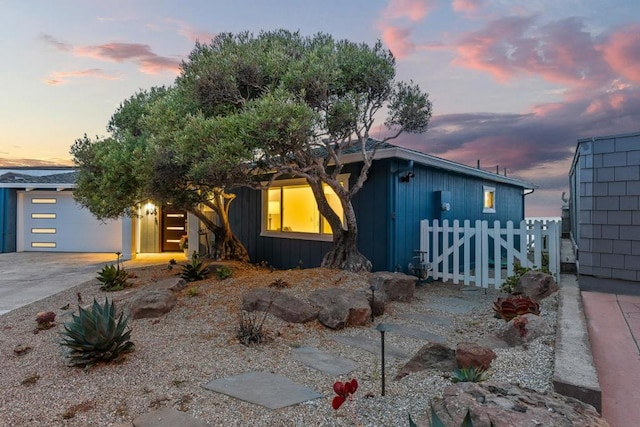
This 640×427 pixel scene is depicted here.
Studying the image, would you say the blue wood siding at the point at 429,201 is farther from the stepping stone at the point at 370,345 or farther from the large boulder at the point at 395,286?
the stepping stone at the point at 370,345

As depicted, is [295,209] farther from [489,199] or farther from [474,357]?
[474,357]

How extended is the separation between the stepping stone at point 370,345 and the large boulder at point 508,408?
1.62 m

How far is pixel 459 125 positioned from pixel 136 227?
34.6 feet

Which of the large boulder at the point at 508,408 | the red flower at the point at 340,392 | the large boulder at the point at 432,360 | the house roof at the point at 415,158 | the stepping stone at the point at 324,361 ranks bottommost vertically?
the stepping stone at the point at 324,361

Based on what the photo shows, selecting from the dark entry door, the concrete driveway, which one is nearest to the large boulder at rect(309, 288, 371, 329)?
the concrete driveway

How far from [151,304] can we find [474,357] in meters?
3.85

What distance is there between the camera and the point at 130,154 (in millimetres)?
6566

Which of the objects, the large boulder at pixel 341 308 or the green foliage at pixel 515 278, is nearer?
the large boulder at pixel 341 308

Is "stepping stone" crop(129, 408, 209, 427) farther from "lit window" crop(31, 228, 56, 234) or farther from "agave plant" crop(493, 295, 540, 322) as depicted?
"lit window" crop(31, 228, 56, 234)

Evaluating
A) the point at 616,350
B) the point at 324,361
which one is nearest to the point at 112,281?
the point at 324,361

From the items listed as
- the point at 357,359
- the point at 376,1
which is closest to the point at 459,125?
the point at 376,1

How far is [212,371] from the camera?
10.0 feet

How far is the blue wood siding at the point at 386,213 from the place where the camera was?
7023 millimetres

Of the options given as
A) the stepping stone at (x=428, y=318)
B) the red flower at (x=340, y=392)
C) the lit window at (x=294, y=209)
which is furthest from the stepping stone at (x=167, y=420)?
the lit window at (x=294, y=209)
